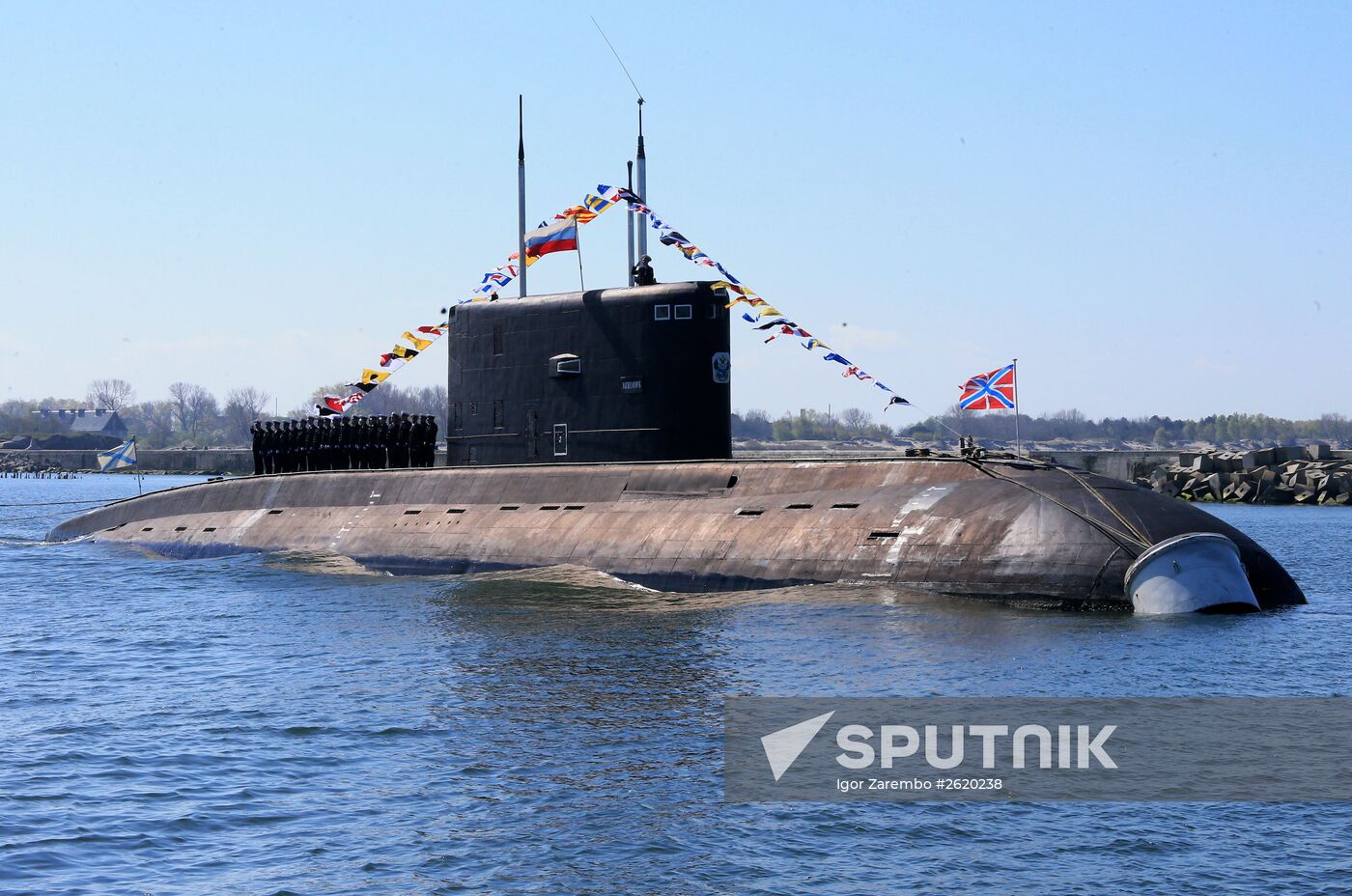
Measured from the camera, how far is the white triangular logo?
12.5 meters

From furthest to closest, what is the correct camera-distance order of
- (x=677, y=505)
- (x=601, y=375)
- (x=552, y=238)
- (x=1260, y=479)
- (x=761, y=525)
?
(x=1260, y=479) → (x=552, y=238) → (x=601, y=375) → (x=677, y=505) → (x=761, y=525)

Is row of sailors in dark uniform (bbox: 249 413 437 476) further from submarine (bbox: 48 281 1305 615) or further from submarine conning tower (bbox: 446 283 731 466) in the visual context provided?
submarine conning tower (bbox: 446 283 731 466)

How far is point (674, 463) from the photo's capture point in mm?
26688

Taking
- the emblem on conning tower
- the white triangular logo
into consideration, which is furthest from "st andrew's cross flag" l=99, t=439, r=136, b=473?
the white triangular logo

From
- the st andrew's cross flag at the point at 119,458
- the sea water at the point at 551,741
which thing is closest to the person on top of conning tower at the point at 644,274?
the sea water at the point at 551,741

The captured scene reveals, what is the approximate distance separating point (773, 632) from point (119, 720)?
27.3 ft

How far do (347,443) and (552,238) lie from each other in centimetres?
921

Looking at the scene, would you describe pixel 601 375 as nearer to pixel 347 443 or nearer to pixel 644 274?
pixel 644 274

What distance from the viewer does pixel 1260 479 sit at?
232 ft

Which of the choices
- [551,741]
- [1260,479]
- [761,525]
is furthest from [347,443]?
[1260,479]

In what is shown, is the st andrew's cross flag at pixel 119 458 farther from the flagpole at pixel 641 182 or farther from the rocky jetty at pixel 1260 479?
the rocky jetty at pixel 1260 479

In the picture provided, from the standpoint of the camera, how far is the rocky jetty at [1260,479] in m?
68.7

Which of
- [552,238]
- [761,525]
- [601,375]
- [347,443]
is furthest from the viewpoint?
[347,443]

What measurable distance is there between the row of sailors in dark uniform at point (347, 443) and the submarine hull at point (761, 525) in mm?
1238
